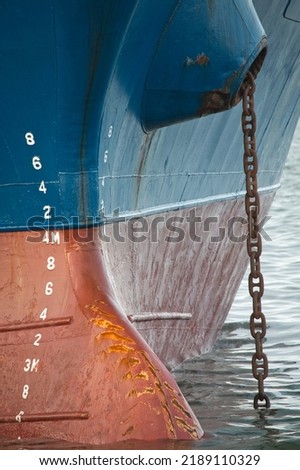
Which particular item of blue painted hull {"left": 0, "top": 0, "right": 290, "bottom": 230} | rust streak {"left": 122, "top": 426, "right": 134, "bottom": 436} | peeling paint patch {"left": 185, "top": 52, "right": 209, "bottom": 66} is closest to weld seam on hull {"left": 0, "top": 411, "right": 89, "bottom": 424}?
rust streak {"left": 122, "top": 426, "right": 134, "bottom": 436}

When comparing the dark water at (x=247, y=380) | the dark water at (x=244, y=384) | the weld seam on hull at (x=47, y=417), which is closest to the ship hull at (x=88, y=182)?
the weld seam on hull at (x=47, y=417)

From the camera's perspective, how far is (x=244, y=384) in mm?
6402

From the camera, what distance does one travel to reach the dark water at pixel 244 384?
16.3ft

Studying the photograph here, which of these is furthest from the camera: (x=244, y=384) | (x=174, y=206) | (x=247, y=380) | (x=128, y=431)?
(x=247, y=380)

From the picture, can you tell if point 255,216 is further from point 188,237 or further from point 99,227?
point 188,237

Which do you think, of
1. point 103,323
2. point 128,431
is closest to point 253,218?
Answer: point 103,323

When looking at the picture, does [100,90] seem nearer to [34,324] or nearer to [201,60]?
[201,60]

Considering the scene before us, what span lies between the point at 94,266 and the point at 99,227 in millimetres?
203

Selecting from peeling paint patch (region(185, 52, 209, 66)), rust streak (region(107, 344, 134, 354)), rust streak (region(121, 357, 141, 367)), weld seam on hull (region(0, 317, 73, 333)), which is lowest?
rust streak (region(121, 357, 141, 367))

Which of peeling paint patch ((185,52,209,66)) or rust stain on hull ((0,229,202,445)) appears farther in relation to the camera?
peeling paint patch ((185,52,209,66))


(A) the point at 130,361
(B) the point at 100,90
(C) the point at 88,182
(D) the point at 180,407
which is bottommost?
(D) the point at 180,407

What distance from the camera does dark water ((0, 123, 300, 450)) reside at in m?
4.97

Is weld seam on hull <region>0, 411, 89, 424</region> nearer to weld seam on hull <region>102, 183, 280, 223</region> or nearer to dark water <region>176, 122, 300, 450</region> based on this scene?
Result: dark water <region>176, 122, 300, 450</region>
